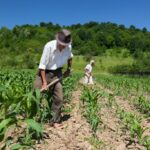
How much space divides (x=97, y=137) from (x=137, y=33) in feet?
336

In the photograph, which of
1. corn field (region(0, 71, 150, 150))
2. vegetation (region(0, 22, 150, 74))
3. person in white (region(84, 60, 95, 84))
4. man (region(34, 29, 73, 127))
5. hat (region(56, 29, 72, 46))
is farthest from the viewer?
vegetation (region(0, 22, 150, 74))

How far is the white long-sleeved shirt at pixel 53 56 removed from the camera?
6.74m

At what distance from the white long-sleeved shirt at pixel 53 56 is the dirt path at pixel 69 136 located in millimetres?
1046

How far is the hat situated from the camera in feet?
21.2

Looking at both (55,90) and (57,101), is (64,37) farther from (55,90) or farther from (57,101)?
(57,101)

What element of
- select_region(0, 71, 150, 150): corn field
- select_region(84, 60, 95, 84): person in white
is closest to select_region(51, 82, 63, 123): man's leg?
select_region(0, 71, 150, 150): corn field

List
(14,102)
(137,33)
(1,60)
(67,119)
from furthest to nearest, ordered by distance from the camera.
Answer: (137,33), (1,60), (67,119), (14,102)

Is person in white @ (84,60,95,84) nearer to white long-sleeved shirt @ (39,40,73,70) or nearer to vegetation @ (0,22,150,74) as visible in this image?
white long-sleeved shirt @ (39,40,73,70)

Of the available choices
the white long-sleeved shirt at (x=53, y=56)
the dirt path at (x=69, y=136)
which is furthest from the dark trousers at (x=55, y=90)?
the dirt path at (x=69, y=136)

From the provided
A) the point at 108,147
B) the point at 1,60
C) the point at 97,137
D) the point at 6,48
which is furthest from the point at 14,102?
the point at 6,48

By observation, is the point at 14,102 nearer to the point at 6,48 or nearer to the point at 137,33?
the point at 6,48

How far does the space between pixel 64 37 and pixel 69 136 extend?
155 centimetres

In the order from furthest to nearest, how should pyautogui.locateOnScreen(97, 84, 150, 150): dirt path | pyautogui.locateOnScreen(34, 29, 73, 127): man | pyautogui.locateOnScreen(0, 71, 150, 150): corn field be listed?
pyautogui.locateOnScreen(34, 29, 73, 127): man
pyautogui.locateOnScreen(97, 84, 150, 150): dirt path
pyautogui.locateOnScreen(0, 71, 150, 150): corn field

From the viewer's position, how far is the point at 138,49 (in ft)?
332
